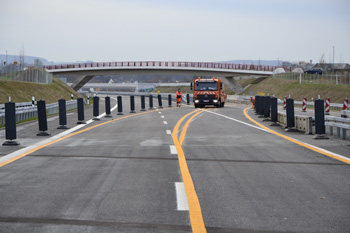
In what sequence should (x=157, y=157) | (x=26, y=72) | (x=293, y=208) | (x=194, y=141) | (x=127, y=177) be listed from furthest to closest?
(x=26, y=72) < (x=194, y=141) < (x=157, y=157) < (x=127, y=177) < (x=293, y=208)

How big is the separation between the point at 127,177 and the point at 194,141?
6.46 m

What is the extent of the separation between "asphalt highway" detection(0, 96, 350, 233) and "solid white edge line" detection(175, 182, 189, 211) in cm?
1

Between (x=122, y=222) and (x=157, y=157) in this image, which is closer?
(x=122, y=222)

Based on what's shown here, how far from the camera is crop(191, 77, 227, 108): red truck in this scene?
43.9m

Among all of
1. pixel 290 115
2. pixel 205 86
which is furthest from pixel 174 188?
pixel 205 86

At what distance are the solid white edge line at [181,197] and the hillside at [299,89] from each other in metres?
54.1

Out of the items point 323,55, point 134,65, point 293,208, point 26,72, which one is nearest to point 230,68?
point 134,65

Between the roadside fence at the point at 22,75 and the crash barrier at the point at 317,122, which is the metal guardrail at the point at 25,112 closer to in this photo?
the crash barrier at the point at 317,122

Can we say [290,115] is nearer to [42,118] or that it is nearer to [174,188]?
[42,118]

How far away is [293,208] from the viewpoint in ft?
20.7

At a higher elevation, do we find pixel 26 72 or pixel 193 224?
pixel 26 72

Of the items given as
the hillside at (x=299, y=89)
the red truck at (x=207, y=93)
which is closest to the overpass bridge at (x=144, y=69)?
the hillside at (x=299, y=89)

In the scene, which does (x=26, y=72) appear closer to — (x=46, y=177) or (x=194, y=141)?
(x=194, y=141)

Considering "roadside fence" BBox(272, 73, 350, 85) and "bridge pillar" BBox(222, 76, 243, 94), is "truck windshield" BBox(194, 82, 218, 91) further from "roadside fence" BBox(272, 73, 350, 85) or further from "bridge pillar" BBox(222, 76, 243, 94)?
"bridge pillar" BBox(222, 76, 243, 94)
